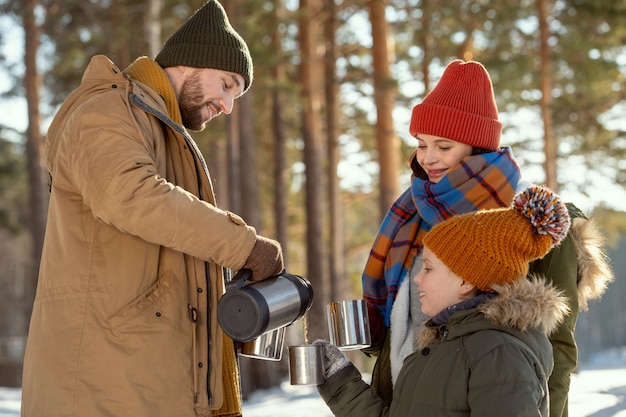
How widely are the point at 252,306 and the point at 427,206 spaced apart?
0.72 meters

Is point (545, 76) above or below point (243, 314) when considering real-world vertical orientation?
above

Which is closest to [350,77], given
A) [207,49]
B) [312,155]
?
[312,155]

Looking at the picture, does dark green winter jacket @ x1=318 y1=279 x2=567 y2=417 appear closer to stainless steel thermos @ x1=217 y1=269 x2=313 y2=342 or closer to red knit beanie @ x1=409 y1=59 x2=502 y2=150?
stainless steel thermos @ x1=217 y1=269 x2=313 y2=342

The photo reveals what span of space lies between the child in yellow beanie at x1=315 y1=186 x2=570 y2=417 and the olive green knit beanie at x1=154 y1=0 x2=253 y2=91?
1.04 m

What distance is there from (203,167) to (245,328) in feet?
1.92

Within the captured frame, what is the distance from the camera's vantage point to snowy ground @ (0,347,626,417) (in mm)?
5406

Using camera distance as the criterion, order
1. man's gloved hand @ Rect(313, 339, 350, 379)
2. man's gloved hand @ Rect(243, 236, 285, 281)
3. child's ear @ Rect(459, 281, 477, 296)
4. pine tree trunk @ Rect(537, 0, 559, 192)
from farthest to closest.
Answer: pine tree trunk @ Rect(537, 0, 559, 192), man's gloved hand @ Rect(313, 339, 350, 379), man's gloved hand @ Rect(243, 236, 285, 281), child's ear @ Rect(459, 281, 477, 296)

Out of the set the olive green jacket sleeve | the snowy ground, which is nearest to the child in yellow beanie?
the olive green jacket sleeve

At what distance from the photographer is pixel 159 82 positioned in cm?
302

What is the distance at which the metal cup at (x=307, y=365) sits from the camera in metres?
2.79

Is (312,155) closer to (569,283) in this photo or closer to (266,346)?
(266,346)

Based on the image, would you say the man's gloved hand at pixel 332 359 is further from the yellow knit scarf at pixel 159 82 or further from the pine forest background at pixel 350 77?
the pine forest background at pixel 350 77

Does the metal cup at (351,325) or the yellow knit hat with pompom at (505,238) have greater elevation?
the yellow knit hat with pompom at (505,238)

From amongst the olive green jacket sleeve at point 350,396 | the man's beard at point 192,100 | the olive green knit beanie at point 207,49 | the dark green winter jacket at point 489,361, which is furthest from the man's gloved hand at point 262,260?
the olive green knit beanie at point 207,49
